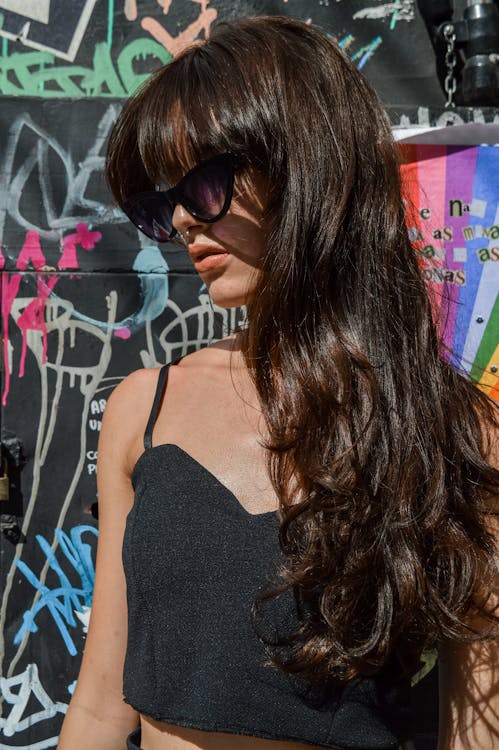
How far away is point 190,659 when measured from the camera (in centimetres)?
129

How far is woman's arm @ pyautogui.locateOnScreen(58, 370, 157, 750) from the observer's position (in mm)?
1439

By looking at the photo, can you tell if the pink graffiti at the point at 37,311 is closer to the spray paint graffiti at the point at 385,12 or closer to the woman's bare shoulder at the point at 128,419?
the woman's bare shoulder at the point at 128,419

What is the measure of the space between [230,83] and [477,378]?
43.1 inches

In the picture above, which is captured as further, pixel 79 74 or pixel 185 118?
pixel 79 74

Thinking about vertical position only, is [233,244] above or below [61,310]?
above

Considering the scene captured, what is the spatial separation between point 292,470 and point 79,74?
1594mm

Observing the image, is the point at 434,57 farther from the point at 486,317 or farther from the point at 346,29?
the point at 486,317

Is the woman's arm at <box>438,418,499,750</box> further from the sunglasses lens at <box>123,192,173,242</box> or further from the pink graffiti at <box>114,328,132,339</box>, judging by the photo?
the pink graffiti at <box>114,328,132,339</box>

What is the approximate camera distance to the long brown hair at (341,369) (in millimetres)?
1242

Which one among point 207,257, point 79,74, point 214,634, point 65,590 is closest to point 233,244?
point 207,257

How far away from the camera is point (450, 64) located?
2.42 metres

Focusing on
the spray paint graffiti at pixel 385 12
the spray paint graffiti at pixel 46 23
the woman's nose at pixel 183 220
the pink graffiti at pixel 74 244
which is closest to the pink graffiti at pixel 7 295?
the pink graffiti at pixel 74 244

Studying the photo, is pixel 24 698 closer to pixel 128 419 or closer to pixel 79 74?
pixel 128 419

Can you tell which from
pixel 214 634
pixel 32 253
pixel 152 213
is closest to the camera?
pixel 214 634
